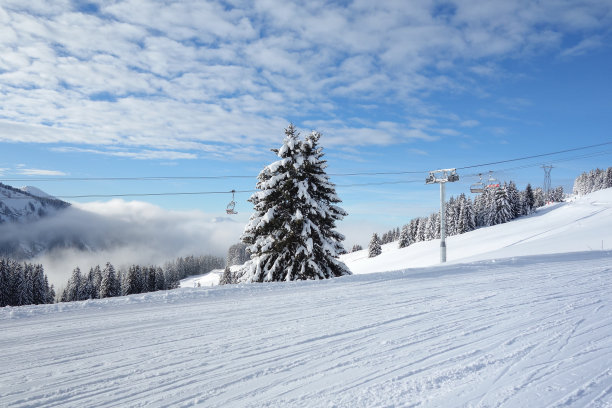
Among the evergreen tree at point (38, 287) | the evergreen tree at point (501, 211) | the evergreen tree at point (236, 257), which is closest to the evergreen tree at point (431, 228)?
the evergreen tree at point (501, 211)

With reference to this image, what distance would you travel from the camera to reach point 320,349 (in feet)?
15.2

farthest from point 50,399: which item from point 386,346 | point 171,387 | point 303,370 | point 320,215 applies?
point 320,215

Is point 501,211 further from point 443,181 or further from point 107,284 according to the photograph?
point 107,284

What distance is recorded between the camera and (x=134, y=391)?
352 centimetres

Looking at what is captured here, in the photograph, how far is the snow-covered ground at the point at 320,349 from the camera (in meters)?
3.38

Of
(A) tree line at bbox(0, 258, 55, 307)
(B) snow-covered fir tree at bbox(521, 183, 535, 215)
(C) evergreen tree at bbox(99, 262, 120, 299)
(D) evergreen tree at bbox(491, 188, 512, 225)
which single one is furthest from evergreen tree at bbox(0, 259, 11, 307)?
(B) snow-covered fir tree at bbox(521, 183, 535, 215)

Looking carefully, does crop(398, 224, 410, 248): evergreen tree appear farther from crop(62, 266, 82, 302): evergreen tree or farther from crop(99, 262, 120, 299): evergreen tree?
crop(62, 266, 82, 302): evergreen tree

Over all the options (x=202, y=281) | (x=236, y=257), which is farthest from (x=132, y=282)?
(x=236, y=257)

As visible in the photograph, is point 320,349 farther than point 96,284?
No

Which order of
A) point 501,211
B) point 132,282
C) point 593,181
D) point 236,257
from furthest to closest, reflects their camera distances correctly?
point 236,257, point 593,181, point 501,211, point 132,282

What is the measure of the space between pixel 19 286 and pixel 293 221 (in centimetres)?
6413

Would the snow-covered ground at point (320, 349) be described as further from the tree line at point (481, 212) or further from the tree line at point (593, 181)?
the tree line at point (593, 181)

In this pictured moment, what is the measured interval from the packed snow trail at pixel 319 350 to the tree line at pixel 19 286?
6301 cm

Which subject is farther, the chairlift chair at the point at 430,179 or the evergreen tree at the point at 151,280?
the evergreen tree at the point at 151,280
